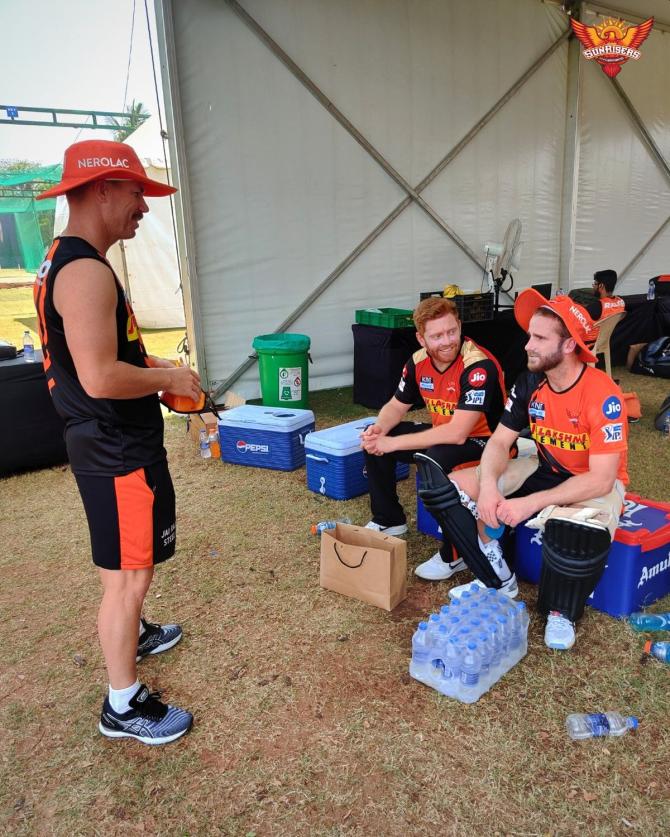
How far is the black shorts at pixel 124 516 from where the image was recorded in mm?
1916

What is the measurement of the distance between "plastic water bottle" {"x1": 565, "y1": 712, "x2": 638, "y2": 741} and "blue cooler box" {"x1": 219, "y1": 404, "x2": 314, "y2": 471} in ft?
9.84

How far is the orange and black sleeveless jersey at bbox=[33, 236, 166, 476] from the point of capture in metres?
1.78

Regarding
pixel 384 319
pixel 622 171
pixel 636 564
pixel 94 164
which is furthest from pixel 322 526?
pixel 622 171

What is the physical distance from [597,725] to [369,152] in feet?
21.2

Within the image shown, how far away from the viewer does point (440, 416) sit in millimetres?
3355

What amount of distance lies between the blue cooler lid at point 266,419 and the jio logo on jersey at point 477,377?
6.52 feet

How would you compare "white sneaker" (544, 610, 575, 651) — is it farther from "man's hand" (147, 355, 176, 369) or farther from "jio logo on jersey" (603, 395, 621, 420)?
"man's hand" (147, 355, 176, 369)

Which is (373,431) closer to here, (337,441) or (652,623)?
(337,441)

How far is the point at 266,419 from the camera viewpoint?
4848 mm

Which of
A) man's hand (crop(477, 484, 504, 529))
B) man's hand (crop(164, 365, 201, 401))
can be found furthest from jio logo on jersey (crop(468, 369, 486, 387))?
man's hand (crop(164, 365, 201, 401))

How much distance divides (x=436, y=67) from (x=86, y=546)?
266 inches

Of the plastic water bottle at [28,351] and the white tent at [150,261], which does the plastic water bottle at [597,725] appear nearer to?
the plastic water bottle at [28,351]

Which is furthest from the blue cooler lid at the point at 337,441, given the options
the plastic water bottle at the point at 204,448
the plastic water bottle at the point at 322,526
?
the plastic water bottle at the point at 204,448

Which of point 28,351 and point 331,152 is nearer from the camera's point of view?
point 28,351
